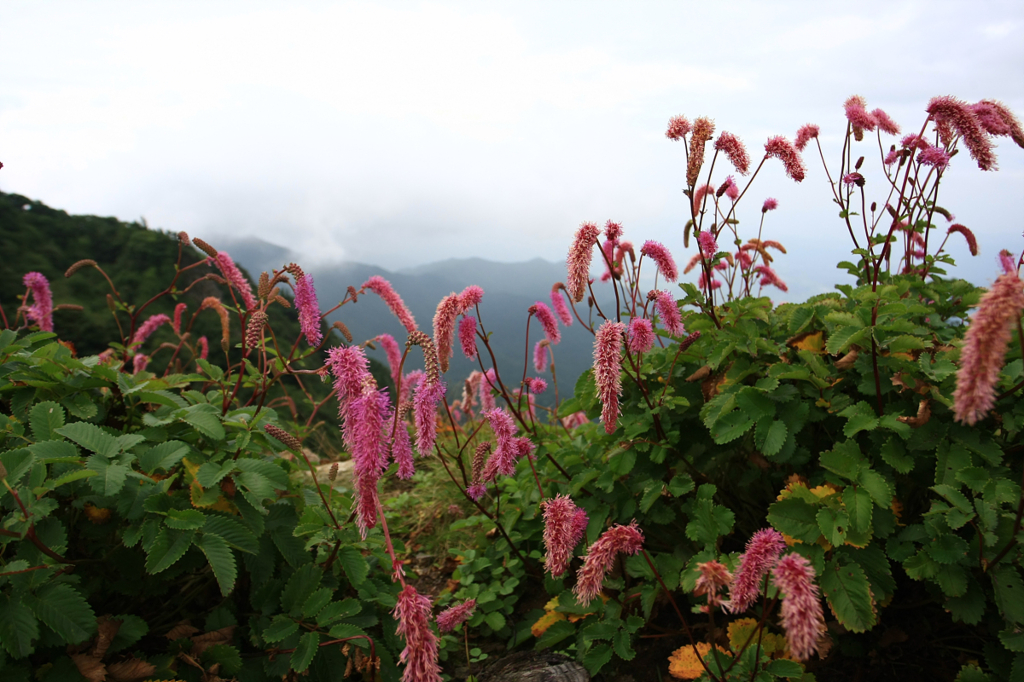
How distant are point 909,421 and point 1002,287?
1240mm

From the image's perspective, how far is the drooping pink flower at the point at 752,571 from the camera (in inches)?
61.2

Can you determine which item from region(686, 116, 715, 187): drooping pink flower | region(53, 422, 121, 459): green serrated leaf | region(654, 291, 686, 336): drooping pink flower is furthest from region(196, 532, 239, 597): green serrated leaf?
region(686, 116, 715, 187): drooping pink flower

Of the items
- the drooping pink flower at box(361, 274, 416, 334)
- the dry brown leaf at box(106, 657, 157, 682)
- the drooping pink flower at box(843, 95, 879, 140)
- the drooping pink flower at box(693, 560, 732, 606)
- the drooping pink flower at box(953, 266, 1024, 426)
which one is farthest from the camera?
the drooping pink flower at box(843, 95, 879, 140)

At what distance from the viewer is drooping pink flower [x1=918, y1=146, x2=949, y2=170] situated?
3135 millimetres

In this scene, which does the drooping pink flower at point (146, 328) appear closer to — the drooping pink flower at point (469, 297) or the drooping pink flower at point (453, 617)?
the drooping pink flower at point (469, 297)

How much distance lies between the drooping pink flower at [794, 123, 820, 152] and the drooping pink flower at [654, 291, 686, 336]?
1.59 meters

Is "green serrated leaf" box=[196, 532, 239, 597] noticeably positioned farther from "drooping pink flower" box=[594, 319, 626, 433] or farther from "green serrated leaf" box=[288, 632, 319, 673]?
"drooping pink flower" box=[594, 319, 626, 433]

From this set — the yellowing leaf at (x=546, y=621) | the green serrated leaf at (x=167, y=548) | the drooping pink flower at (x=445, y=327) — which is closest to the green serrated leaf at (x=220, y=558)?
the green serrated leaf at (x=167, y=548)

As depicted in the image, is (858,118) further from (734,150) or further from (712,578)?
(712,578)

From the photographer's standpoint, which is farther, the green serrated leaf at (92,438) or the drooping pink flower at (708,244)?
the drooping pink flower at (708,244)

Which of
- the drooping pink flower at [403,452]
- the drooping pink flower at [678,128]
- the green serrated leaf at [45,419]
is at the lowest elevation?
the drooping pink flower at [403,452]

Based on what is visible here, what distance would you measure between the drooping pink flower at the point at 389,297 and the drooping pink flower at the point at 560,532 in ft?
4.27

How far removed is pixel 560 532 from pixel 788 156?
222 cm

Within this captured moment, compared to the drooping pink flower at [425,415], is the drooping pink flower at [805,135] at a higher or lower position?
higher
